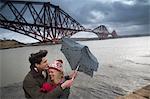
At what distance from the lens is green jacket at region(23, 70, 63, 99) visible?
2182mm

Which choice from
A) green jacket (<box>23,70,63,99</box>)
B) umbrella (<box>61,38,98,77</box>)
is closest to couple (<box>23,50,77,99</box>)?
green jacket (<box>23,70,63,99</box>)

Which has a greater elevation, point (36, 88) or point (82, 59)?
point (82, 59)

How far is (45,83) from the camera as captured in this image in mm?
2375

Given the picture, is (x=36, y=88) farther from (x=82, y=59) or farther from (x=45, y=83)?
(x=82, y=59)

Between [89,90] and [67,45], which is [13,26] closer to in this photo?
[89,90]

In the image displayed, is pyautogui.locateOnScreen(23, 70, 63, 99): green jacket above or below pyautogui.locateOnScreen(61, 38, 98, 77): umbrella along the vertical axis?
below

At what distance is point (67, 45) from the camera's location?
2729 mm

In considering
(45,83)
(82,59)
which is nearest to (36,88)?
(45,83)

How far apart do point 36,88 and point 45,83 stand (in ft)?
0.32

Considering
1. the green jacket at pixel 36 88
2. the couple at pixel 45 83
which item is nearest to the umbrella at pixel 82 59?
the couple at pixel 45 83

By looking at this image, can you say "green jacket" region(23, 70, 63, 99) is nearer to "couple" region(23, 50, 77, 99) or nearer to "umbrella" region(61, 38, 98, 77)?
"couple" region(23, 50, 77, 99)

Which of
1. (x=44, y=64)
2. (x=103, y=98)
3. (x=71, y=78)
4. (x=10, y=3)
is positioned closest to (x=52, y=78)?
(x=71, y=78)

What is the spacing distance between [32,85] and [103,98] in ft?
19.5

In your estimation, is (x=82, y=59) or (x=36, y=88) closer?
(x=36, y=88)
